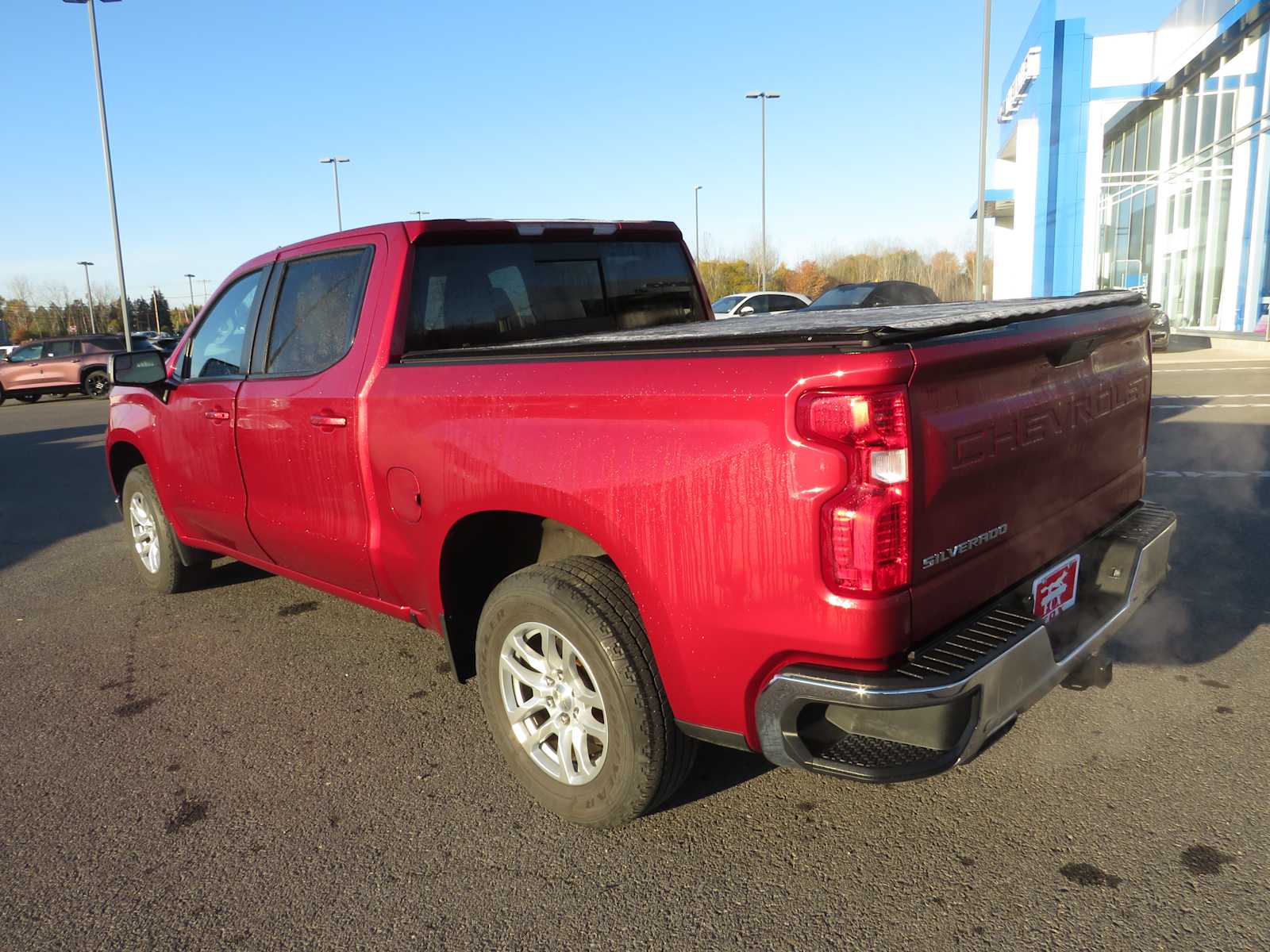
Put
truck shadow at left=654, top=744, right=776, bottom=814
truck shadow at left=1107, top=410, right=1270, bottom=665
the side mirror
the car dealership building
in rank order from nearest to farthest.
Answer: truck shadow at left=654, top=744, right=776, bottom=814 → truck shadow at left=1107, top=410, right=1270, bottom=665 → the side mirror → the car dealership building

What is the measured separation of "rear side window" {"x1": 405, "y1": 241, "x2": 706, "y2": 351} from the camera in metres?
3.60

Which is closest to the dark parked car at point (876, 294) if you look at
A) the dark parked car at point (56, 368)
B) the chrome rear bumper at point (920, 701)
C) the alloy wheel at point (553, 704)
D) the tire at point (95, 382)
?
the alloy wheel at point (553, 704)

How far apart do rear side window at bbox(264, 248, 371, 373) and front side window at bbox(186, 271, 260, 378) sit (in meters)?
0.31

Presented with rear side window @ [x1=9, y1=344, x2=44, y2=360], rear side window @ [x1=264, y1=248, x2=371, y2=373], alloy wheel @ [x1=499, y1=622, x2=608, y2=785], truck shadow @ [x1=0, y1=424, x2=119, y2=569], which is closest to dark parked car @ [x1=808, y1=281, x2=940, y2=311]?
truck shadow @ [x1=0, y1=424, x2=119, y2=569]

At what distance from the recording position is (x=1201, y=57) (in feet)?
80.6

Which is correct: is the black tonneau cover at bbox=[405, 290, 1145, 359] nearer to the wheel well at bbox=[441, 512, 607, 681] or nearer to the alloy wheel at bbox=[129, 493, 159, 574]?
the wheel well at bbox=[441, 512, 607, 681]

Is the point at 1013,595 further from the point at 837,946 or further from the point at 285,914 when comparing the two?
the point at 285,914

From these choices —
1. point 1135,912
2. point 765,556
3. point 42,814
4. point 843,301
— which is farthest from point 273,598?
point 843,301

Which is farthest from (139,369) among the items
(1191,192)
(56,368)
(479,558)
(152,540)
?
(1191,192)

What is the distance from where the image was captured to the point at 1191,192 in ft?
85.9

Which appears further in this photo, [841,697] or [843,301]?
[843,301]

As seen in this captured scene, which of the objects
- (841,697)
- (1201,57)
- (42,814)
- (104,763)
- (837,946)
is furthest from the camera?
(1201,57)

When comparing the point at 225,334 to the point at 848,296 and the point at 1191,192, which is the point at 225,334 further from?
the point at 1191,192

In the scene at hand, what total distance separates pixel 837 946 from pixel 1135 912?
782mm
